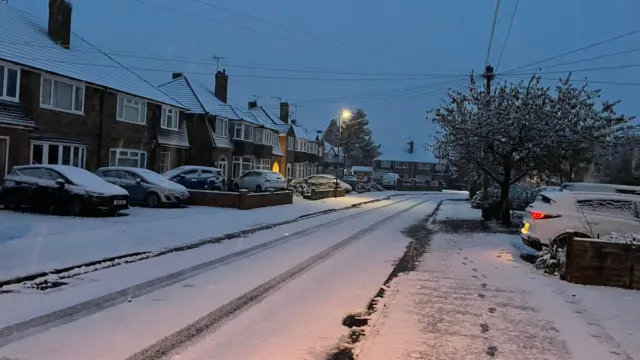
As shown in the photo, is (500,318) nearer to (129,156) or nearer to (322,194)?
(129,156)

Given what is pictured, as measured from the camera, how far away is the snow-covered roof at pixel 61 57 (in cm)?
2164

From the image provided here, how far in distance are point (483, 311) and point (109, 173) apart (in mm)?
16805

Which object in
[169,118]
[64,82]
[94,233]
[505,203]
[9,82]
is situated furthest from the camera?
[169,118]

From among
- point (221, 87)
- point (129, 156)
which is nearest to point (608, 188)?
point (129, 156)

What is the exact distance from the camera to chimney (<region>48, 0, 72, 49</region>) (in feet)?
84.5

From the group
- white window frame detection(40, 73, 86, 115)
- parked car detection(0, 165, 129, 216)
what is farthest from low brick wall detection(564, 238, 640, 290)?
white window frame detection(40, 73, 86, 115)

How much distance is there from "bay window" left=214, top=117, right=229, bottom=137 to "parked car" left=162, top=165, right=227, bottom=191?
43.6ft

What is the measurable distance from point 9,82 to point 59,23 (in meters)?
6.86

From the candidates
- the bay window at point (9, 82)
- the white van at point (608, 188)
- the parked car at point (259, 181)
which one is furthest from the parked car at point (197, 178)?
the white van at point (608, 188)

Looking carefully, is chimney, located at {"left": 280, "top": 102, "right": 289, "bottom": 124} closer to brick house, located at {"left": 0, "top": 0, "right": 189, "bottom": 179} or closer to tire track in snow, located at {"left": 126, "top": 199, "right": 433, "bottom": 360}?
brick house, located at {"left": 0, "top": 0, "right": 189, "bottom": 179}

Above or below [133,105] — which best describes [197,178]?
below

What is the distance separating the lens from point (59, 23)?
26.0 m

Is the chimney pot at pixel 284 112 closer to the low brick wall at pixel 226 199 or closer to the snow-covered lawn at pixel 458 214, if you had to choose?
the snow-covered lawn at pixel 458 214

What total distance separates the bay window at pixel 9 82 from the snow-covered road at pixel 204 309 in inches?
550
